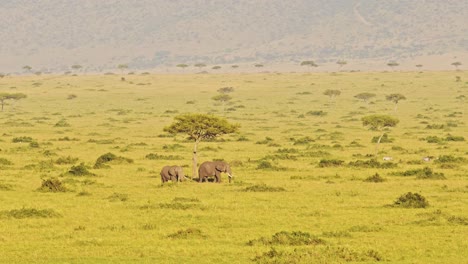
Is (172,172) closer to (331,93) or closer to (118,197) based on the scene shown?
(118,197)

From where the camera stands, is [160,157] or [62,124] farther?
[62,124]

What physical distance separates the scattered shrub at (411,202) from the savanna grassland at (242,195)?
5 centimetres

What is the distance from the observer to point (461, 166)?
47344mm

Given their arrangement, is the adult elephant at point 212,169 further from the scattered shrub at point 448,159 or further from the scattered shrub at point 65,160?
the scattered shrub at point 448,159

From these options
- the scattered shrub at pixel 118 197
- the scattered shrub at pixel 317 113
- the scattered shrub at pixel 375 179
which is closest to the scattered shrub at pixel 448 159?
the scattered shrub at pixel 375 179

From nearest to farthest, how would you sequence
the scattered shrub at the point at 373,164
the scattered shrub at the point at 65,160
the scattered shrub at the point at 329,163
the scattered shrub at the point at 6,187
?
the scattered shrub at the point at 6,187, the scattered shrub at the point at 373,164, the scattered shrub at the point at 329,163, the scattered shrub at the point at 65,160

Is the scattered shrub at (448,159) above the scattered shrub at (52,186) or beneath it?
above

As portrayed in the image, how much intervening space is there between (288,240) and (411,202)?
927 centimetres

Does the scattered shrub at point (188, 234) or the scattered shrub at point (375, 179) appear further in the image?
the scattered shrub at point (375, 179)

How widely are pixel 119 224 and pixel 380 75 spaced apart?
139 m

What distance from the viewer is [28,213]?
2912 centimetres

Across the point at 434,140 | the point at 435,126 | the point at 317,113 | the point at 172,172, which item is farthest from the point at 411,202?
the point at 317,113

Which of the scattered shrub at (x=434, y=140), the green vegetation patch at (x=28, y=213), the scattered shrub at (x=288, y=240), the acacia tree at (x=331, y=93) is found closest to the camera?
the scattered shrub at (x=288, y=240)

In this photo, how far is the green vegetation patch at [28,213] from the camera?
2902 centimetres
